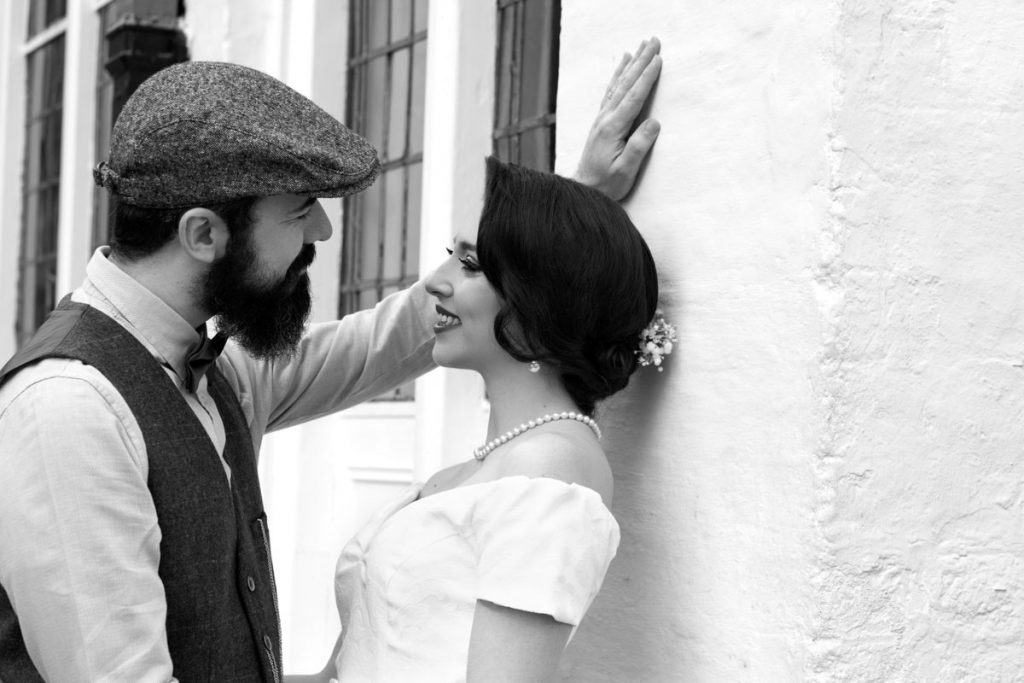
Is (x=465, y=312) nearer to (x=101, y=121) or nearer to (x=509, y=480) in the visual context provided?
(x=509, y=480)

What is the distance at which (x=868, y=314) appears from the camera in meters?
1.81

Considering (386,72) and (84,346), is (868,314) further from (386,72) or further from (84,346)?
(386,72)

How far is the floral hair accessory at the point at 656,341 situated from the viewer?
6.80 feet

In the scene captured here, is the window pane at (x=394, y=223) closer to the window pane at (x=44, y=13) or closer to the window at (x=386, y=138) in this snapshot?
the window at (x=386, y=138)

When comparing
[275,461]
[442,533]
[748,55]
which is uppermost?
[748,55]

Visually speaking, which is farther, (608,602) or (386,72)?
(386,72)

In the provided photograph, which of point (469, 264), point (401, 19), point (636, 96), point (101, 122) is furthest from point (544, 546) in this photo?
point (101, 122)

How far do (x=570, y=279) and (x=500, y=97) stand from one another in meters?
2.16

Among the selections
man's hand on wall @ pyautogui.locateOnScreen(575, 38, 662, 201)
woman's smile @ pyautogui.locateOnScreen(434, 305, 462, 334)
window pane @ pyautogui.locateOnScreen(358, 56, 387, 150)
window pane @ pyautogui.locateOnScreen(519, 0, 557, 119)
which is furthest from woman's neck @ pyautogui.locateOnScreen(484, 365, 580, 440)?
window pane @ pyautogui.locateOnScreen(358, 56, 387, 150)

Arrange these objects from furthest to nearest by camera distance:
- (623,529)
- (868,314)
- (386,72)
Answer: (386,72)
(623,529)
(868,314)

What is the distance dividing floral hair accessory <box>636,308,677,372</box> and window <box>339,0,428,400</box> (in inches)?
93.3

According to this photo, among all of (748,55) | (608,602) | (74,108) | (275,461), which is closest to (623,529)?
(608,602)

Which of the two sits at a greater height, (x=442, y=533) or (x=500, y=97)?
(x=500, y=97)

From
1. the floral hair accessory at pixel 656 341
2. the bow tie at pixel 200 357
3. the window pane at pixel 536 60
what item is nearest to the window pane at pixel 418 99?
the window pane at pixel 536 60
